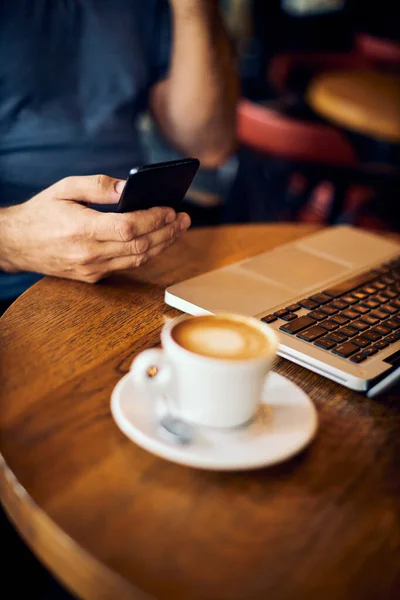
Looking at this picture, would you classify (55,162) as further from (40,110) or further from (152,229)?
(152,229)

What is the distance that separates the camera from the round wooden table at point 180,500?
0.46 meters

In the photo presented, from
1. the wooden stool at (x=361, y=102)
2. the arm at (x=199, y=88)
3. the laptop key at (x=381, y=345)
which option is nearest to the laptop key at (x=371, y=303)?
the laptop key at (x=381, y=345)

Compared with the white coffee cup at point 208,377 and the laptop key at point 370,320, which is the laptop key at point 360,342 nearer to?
the laptop key at point 370,320

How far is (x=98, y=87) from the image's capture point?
4.68 feet

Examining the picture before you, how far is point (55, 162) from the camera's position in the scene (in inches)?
53.6

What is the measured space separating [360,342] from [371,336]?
0.09 ft

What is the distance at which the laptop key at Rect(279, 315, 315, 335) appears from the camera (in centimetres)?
74

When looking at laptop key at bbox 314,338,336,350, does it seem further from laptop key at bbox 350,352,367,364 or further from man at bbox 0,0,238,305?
man at bbox 0,0,238,305

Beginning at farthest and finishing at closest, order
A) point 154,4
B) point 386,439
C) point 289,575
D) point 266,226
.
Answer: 1. point 154,4
2. point 266,226
3. point 386,439
4. point 289,575

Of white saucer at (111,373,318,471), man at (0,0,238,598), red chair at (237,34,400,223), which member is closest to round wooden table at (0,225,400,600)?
white saucer at (111,373,318,471)

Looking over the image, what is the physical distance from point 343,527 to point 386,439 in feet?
0.47

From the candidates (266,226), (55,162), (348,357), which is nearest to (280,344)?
(348,357)

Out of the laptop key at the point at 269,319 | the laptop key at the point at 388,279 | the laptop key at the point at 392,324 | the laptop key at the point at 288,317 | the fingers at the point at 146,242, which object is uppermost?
the fingers at the point at 146,242

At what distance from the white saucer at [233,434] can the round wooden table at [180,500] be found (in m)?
0.03
